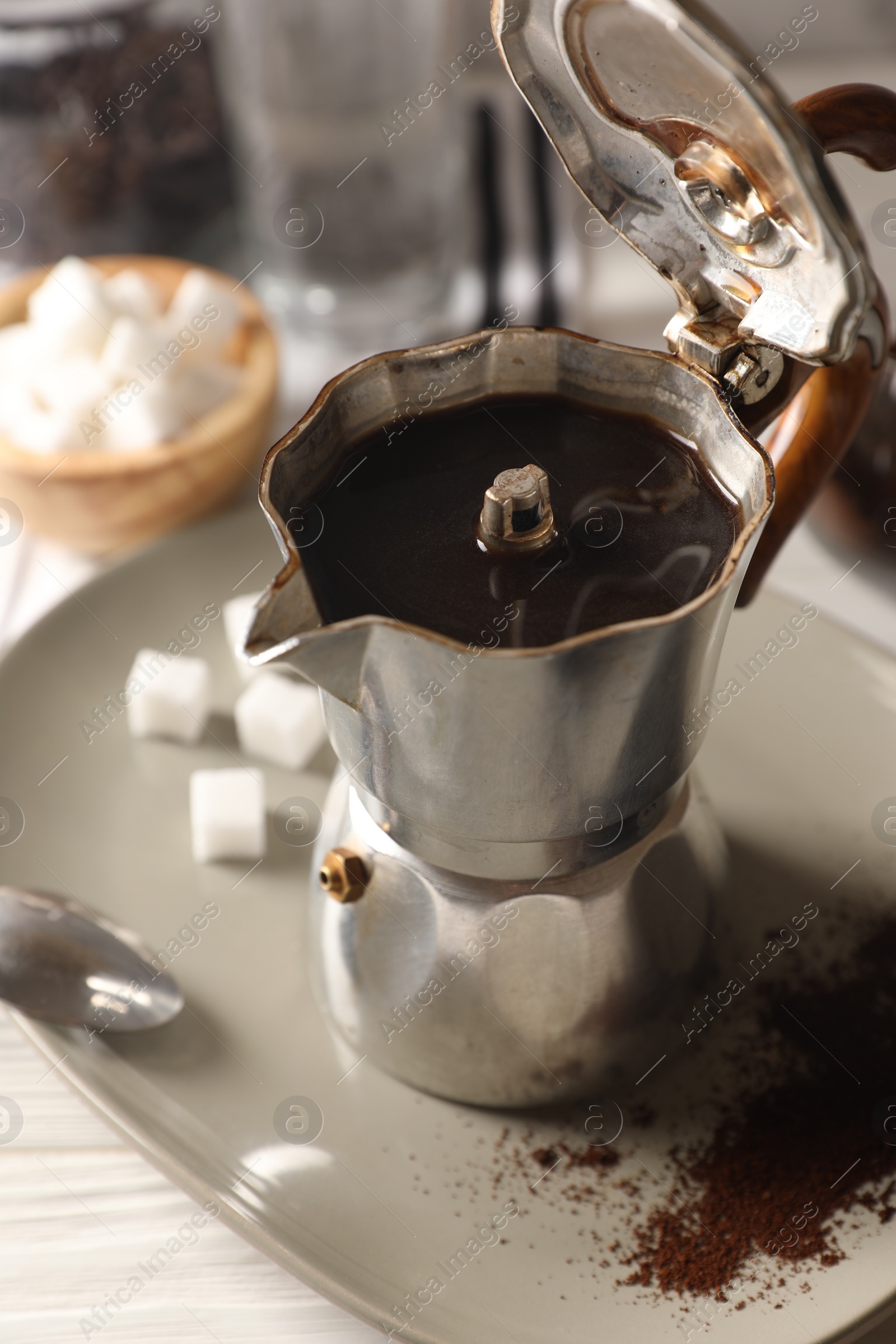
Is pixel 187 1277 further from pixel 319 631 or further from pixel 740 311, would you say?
pixel 740 311

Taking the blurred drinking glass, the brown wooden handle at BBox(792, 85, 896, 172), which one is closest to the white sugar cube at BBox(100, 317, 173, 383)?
the blurred drinking glass

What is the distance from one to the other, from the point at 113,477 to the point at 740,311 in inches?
24.4

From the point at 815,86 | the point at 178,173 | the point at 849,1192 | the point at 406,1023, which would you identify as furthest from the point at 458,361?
the point at 815,86

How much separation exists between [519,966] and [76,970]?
276mm

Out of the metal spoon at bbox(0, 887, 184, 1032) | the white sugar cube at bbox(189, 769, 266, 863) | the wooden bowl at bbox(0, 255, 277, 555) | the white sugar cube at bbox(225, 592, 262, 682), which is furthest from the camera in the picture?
the wooden bowl at bbox(0, 255, 277, 555)

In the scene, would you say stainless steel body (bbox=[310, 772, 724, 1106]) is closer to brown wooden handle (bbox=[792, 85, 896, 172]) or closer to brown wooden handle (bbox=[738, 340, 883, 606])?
brown wooden handle (bbox=[738, 340, 883, 606])

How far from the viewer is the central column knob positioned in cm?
57

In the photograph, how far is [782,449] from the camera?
28.3 inches

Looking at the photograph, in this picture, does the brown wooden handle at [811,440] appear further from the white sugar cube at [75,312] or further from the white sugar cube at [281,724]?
the white sugar cube at [75,312]

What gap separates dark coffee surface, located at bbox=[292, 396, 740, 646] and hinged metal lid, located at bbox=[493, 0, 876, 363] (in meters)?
0.08

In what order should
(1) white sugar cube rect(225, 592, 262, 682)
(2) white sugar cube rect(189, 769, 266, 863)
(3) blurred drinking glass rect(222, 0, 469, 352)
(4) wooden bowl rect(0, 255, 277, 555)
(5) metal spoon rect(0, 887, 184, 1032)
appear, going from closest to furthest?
(5) metal spoon rect(0, 887, 184, 1032) → (2) white sugar cube rect(189, 769, 266, 863) → (1) white sugar cube rect(225, 592, 262, 682) → (4) wooden bowl rect(0, 255, 277, 555) → (3) blurred drinking glass rect(222, 0, 469, 352)

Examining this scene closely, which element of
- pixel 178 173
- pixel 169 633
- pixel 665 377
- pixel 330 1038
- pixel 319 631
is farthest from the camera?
pixel 178 173

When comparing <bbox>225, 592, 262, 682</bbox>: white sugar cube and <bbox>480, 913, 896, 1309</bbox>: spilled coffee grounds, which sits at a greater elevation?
<bbox>480, 913, 896, 1309</bbox>: spilled coffee grounds

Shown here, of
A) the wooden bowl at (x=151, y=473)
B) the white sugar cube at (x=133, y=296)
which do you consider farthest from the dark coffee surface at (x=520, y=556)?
the white sugar cube at (x=133, y=296)
